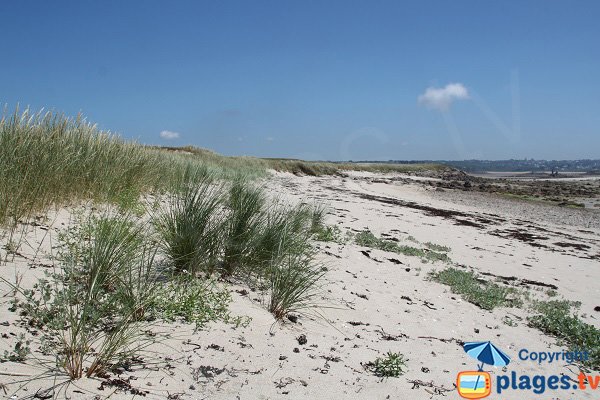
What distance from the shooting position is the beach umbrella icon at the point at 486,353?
379cm

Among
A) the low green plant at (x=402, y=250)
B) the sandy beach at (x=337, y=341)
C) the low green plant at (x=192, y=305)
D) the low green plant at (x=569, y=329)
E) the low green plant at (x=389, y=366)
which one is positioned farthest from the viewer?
the low green plant at (x=402, y=250)

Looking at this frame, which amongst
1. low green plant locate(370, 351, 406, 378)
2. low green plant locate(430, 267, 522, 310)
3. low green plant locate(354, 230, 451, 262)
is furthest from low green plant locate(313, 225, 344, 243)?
low green plant locate(370, 351, 406, 378)

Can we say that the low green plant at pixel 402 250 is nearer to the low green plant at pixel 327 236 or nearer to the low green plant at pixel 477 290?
the low green plant at pixel 327 236

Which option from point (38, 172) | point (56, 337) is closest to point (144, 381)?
point (56, 337)

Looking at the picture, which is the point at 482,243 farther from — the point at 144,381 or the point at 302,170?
the point at 302,170

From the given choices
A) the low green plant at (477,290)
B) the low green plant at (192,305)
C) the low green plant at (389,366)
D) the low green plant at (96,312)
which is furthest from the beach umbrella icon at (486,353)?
the low green plant at (96,312)

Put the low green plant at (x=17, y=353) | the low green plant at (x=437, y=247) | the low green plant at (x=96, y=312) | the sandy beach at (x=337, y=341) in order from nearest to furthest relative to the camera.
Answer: the low green plant at (x=17, y=353) < the low green plant at (x=96, y=312) < the sandy beach at (x=337, y=341) < the low green plant at (x=437, y=247)

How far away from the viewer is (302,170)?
121 feet

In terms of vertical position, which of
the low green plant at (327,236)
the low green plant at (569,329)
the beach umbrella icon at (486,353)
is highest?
the low green plant at (327,236)

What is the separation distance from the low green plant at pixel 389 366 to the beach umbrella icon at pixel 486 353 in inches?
33.6

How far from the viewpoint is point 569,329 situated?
15.6ft

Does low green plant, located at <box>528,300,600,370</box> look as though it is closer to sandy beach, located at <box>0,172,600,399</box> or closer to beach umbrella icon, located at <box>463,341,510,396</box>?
sandy beach, located at <box>0,172,600,399</box>

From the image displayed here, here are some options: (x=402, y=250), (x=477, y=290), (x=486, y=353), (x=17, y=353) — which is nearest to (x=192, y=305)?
(x=17, y=353)

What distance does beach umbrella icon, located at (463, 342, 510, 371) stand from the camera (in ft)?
12.4
